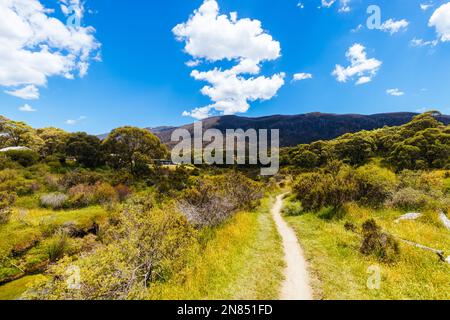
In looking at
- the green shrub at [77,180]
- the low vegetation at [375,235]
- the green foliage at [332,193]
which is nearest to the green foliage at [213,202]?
the low vegetation at [375,235]

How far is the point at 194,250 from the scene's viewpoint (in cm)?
782

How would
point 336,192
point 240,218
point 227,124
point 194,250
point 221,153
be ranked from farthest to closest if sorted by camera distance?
1. point 227,124
2. point 221,153
3. point 336,192
4. point 240,218
5. point 194,250

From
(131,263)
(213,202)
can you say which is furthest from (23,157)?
(131,263)

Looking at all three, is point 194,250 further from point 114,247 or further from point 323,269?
point 323,269

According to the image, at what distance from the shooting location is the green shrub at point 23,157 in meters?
24.3

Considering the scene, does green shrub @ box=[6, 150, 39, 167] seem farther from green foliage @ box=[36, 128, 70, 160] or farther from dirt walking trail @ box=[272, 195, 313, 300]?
dirt walking trail @ box=[272, 195, 313, 300]

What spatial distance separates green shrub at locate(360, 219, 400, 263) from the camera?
6889mm

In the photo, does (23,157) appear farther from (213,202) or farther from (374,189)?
(374,189)

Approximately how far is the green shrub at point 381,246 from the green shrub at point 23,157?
32933mm

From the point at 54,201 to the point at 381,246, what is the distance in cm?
2119

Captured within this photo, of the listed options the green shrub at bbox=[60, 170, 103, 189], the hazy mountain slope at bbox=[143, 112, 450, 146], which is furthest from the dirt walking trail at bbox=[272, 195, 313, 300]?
the hazy mountain slope at bbox=[143, 112, 450, 146]
